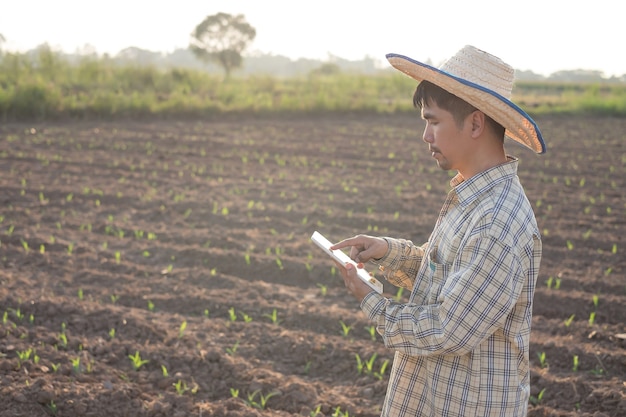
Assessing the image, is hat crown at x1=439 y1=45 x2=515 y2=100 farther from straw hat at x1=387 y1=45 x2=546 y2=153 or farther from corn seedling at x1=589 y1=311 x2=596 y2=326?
corn seedling at x1=589 y1=311 x2=596 y2=326

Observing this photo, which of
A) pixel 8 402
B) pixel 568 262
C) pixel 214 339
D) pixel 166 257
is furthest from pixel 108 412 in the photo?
pixel 568 262

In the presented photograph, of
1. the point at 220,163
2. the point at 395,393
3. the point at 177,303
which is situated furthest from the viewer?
the point at 220,163

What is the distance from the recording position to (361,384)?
4.25 m

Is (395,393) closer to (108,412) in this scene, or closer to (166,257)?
(108,412)

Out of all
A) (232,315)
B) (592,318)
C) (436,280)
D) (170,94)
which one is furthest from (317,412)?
(170,94)

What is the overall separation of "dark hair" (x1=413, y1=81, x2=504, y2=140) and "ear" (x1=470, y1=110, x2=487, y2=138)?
0.01 m

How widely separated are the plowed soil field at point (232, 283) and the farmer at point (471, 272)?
185 cm

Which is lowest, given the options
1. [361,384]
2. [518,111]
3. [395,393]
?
[361,384]

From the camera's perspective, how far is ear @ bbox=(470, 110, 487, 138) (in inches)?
82.0

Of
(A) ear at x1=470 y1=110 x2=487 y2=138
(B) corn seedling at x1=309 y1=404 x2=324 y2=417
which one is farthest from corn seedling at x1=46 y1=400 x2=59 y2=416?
(A) ear at x1=470 y1=110 x2=487 y2=138

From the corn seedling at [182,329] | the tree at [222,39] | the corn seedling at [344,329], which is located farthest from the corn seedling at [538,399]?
the tree at [222,39]

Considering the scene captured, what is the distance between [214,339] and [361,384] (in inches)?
42.4

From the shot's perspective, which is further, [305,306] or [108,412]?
[305,306]

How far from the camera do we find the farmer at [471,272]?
1929mm
